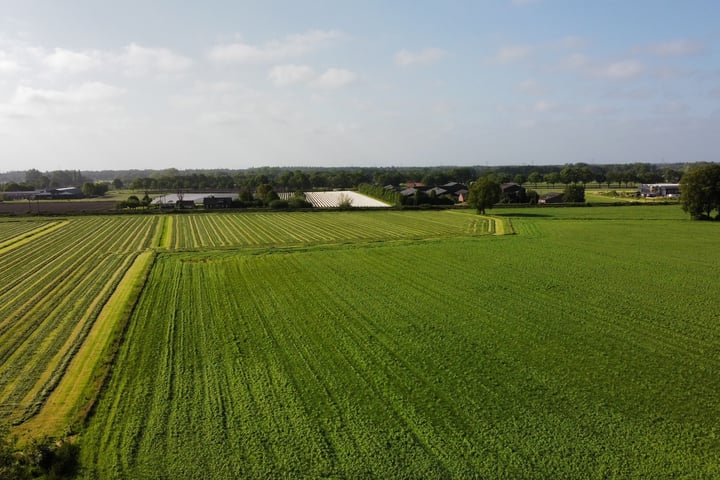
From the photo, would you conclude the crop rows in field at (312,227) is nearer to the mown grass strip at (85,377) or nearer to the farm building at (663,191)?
the mown grass strip at (85,377)

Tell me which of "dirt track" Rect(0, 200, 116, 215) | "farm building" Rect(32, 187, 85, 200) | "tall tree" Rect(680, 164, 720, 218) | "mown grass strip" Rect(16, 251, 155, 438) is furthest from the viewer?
"farm building" Rect(32, 187, 85, 200)

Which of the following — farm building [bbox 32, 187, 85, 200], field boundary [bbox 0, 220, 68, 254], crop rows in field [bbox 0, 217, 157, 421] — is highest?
farm building [bbox 32, 187, 85, 200]

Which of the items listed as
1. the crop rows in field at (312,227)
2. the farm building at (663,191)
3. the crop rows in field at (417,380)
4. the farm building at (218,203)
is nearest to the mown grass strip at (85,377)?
the crop rows in field at (417,380)

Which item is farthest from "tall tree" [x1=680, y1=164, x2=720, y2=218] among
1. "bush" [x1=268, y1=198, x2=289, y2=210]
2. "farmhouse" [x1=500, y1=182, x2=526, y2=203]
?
"bush" [x1=268, y1=198, x2=289, y2=210]

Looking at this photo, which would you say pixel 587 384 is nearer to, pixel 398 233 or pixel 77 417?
pixel 77 417

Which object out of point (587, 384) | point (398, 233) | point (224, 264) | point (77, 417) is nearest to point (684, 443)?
point (587, 384)

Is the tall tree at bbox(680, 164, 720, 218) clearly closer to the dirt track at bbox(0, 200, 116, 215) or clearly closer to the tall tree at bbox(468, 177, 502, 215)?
the tall tree at bbox(468, 177, 502, 215)
